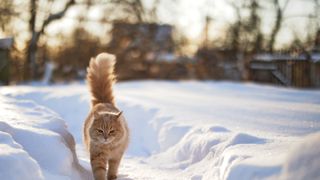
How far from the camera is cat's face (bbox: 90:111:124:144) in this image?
4707 millimetres

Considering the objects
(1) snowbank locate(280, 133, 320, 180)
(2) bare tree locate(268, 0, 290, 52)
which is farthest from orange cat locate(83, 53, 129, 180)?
(2) bare tree locate(268, 0, 290, 52)

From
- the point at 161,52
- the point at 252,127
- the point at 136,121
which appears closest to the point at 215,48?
the point at 161,52

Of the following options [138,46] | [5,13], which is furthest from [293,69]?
[5,13]

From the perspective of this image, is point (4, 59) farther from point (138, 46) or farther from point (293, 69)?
point (293, 69)

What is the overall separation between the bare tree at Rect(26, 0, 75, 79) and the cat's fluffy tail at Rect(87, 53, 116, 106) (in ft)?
42.2

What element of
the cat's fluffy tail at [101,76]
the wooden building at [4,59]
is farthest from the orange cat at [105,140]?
the wooden building at [4,59]

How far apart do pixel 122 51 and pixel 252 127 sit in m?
14.3

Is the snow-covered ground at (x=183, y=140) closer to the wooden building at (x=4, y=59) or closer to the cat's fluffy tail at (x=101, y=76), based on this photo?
the cat's fluffy tail at (x=101, y=76)

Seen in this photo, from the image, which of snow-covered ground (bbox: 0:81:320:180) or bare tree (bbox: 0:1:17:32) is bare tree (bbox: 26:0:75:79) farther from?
snow-covered ground (bbox: 0:81:320:180)

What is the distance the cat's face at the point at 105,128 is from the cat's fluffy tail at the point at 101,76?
961 mm

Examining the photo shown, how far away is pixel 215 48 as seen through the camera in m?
22.1

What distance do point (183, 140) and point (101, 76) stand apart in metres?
1.36

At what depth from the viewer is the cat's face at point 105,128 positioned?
4707mm

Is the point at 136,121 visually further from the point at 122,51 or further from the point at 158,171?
the point at 122,51
